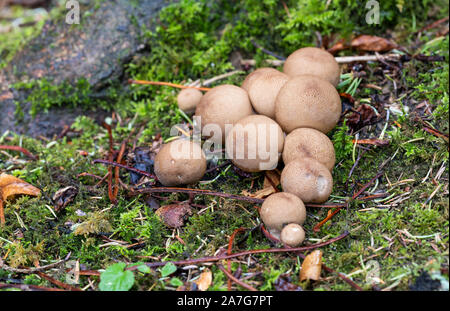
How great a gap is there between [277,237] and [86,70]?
2926 millimetres

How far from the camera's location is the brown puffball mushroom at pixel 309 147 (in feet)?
9.83

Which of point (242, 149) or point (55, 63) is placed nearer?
point (242, 149)

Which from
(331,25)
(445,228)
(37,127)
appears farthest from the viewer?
(37,127)

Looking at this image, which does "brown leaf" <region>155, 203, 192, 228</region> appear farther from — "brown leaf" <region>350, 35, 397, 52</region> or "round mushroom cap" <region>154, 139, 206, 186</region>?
"brown leaf" <region>350, 35, 397, 52</region>

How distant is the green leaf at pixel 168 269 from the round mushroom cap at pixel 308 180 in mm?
968

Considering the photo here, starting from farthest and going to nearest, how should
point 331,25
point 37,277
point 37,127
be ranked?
point 37,127 → point 331,25 → point 37,277

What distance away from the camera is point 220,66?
14.1 ft

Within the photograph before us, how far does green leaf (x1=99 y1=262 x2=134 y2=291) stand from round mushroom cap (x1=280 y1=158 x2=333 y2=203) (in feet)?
4.09

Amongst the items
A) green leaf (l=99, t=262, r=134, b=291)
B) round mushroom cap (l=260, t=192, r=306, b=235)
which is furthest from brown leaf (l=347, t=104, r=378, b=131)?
green leaf (l=99, t=262, r=134, b=291)

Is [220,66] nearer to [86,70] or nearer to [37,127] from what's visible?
[86,70]

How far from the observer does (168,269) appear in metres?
2.64

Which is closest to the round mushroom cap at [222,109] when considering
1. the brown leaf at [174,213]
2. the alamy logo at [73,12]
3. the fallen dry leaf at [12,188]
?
the brown leaf at [174,213]

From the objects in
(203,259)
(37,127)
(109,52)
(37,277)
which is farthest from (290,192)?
(37,127)

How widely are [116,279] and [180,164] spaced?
3.35ft
